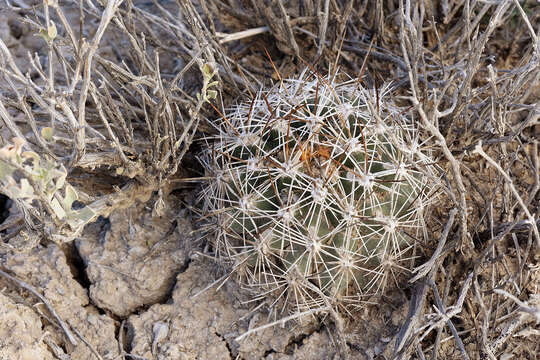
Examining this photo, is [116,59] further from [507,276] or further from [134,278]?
[507,276]

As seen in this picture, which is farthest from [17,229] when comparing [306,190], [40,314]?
[306,190]

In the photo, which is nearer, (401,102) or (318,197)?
(318,197)

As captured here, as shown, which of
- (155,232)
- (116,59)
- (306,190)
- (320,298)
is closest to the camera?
(306,190)
